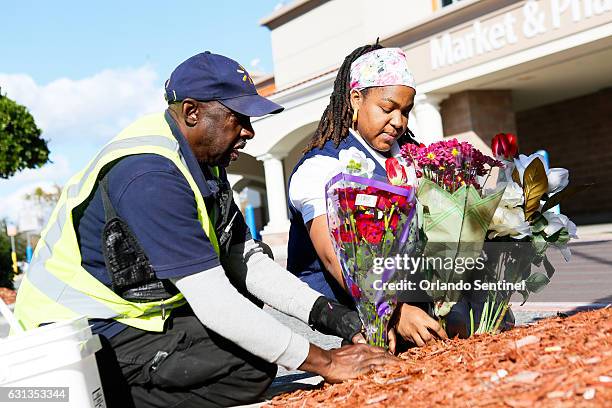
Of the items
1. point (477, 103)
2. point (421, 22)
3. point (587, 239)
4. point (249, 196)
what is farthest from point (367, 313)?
point (249, 196)

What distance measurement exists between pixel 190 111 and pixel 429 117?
13.5m

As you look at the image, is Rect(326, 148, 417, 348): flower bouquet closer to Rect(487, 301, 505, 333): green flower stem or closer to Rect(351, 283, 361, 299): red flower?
Rect(351, 283, 361, 299): red flower

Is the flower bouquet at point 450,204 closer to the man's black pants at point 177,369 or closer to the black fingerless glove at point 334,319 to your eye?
the black fingerless glove at point 334,319

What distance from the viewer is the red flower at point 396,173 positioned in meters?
2.58

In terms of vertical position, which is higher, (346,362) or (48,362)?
(48,362)

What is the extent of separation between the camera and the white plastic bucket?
88.1 inches

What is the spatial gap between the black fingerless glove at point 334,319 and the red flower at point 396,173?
64cm

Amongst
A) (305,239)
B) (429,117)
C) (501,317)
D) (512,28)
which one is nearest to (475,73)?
(512,28)

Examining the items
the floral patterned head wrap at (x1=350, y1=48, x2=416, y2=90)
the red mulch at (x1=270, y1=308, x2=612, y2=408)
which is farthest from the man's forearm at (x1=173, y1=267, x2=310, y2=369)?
the floral patterned head wrap at (x1=350, y1=48, x2=416, y2=90)

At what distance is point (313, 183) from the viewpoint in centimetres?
312

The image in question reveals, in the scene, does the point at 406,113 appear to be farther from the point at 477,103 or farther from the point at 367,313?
the point at 477,103

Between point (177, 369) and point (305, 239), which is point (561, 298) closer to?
point (305, 239)

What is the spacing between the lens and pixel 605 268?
8.65 metres

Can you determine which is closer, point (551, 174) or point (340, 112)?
point (551, 174)
